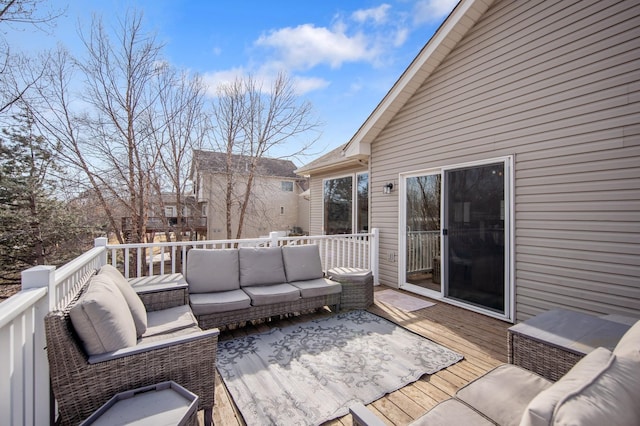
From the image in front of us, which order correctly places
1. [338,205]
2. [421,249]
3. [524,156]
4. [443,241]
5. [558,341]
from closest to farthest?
[558,341] → [524,156] → [443,241] → [421,249] → [338,205]

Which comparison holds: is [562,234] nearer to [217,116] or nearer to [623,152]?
[623,152]

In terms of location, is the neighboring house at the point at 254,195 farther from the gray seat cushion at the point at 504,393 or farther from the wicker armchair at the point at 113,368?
the gray seat cushion at the point at 504,393

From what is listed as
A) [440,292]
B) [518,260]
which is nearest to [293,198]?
[440,292]

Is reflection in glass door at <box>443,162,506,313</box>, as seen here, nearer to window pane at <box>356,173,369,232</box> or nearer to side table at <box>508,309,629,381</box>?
side table at <box>508,309,629,381</box>

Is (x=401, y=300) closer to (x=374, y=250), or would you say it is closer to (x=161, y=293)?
(x=374, y=250)

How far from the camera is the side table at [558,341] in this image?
202 cm

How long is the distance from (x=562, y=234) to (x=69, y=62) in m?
11.2

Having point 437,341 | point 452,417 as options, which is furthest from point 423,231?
point 452,417

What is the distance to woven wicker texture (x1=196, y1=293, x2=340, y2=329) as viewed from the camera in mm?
3209

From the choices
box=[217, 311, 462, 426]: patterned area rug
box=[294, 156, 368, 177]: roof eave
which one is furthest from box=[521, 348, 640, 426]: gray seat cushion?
box=[294, 156, 368, 177]: roof eave

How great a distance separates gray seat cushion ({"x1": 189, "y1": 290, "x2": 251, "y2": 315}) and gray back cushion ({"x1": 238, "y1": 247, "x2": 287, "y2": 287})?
0.32m

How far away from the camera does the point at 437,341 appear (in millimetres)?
3273

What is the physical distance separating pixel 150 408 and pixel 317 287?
99.5 inches

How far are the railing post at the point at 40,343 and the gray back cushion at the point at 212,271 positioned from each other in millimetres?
1760
